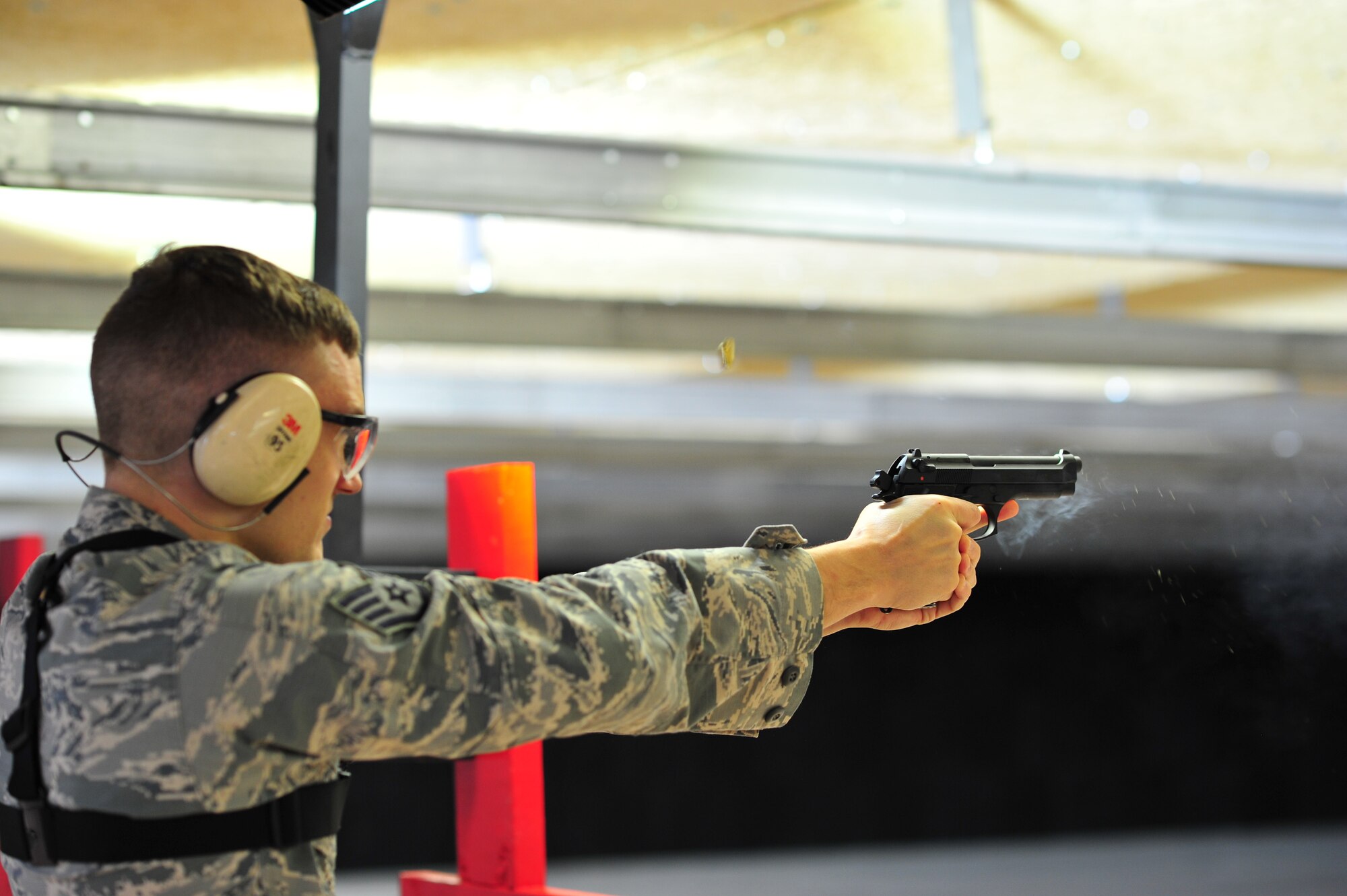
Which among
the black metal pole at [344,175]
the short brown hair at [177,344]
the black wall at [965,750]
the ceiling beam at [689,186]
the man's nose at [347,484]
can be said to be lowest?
the black wall at [965,750]

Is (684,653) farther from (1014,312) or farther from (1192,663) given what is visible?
(1192,663)

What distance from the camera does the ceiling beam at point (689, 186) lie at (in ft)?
7.38

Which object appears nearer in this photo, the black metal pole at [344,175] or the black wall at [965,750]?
the black metal pole at [344,175]

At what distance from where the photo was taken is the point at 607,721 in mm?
962

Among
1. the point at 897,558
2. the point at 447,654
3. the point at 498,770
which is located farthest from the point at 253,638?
the point at 498,770

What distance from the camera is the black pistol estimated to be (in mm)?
1205

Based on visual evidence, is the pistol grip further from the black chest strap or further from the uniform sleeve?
the black chest strap

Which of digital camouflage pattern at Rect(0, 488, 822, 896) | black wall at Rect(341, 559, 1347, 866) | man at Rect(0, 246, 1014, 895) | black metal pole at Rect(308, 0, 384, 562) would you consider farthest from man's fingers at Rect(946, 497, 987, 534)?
black wall at Rect(341, 559, 1347, 866)

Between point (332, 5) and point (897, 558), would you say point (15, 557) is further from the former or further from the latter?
point (897, 558)

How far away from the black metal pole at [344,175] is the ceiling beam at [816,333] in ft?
6.26

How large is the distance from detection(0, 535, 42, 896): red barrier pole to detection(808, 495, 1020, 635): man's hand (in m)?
1.46

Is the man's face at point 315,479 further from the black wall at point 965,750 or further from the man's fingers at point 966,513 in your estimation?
the black wall at point 965,750

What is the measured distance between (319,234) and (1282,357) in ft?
11.4

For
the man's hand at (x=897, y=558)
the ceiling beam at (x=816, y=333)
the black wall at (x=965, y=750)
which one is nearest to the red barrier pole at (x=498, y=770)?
the man's hand at (x=897, y=558)
